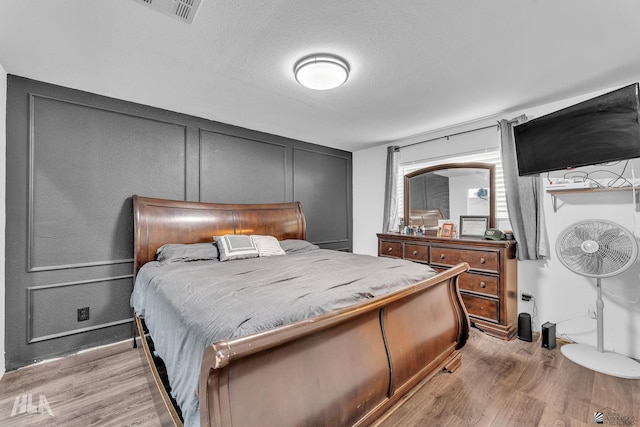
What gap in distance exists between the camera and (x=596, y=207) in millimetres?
2621

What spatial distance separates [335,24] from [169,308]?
1.94 metres

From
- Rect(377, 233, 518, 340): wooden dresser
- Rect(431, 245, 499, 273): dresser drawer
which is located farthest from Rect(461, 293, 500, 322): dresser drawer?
Rect(431, 245, 499, 273): dresser drawer

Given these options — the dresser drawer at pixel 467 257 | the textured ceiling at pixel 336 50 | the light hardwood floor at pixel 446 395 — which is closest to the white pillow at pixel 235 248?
the light hardwood floor at pixel 446 395

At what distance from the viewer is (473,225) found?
11.2 ft

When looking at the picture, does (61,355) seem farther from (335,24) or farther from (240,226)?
(335,24)

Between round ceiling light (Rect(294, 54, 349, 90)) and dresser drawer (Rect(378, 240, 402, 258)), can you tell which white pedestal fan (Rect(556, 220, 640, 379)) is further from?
round ceiling light (Rect(294, 54, 349, 90))

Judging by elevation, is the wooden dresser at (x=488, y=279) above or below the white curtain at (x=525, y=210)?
below

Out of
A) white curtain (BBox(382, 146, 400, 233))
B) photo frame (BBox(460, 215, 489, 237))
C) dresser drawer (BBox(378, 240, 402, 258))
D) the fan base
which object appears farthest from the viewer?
white curtain (BBox(382, 146, 400, 233))

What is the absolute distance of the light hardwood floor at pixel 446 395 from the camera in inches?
66.6

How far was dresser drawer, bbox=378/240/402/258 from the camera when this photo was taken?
12.3 feet

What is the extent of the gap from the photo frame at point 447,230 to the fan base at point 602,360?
4.89ft

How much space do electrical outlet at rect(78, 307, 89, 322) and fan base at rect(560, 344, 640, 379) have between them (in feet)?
14.1

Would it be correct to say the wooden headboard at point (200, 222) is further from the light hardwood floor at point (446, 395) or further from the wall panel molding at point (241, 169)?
the light hardwood floor at point (446, 395)

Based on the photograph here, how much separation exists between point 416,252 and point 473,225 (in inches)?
29.7
